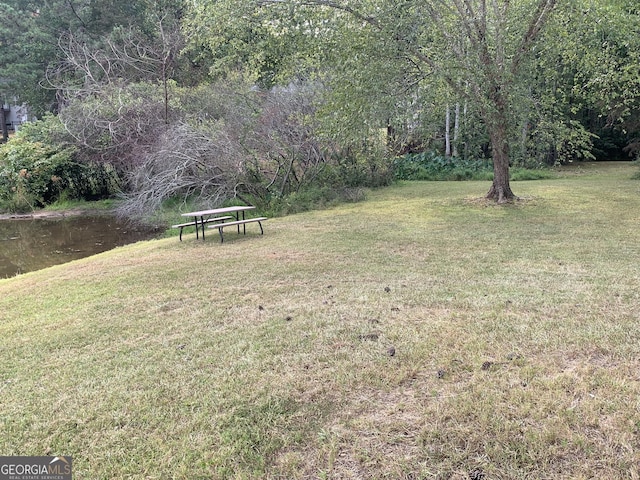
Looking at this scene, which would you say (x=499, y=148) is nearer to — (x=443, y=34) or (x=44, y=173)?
(x=443, y=34)

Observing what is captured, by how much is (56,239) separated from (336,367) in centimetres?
1087

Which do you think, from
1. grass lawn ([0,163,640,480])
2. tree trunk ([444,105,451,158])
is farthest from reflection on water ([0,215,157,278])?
tree trunk ([444,105,451,158])

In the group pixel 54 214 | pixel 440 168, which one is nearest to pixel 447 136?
pixel 440 168

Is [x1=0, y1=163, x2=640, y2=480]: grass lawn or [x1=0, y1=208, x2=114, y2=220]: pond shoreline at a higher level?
[x1=0, y1=208, x2=114, y2=220]: pond shoreline

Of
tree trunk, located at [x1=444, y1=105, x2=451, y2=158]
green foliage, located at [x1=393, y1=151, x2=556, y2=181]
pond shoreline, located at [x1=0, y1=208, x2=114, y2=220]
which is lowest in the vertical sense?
pond shoreline, located at [x1=0, y1=208, x2=114, y2=220]

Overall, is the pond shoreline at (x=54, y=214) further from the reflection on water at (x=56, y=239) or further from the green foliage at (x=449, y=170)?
the green foliage at (x=449, y=170)

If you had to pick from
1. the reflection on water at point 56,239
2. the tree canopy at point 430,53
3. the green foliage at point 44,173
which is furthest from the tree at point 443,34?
the green foliage at point 44,173

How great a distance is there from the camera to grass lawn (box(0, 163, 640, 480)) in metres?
2.14

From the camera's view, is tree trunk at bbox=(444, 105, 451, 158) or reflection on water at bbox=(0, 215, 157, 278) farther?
tree trunk at bbox=(444, 105, 451, 158)

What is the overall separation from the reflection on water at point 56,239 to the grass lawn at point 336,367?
3220 millimetres

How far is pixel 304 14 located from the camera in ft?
29.0

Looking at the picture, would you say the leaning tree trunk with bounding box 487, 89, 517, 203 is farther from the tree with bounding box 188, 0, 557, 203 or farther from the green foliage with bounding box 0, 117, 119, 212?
the green foliage with bounding box 0, 117, 119, 212

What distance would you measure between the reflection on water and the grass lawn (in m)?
3.22

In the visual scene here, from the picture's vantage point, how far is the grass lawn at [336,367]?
7.02 ft
